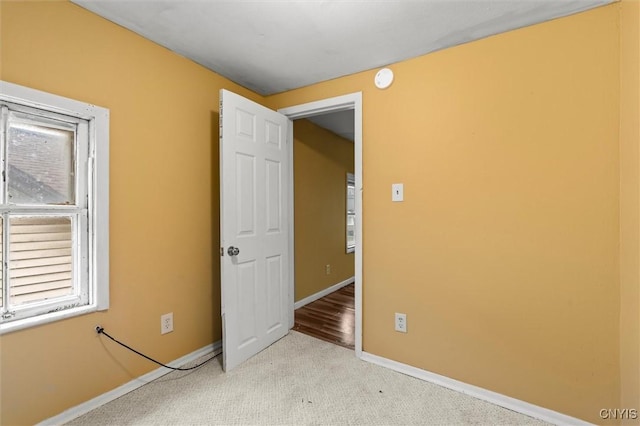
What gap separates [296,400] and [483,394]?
1167 mm

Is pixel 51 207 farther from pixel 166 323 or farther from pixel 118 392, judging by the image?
pixel 118 392

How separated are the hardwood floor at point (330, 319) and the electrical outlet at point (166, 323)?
45.7 inches

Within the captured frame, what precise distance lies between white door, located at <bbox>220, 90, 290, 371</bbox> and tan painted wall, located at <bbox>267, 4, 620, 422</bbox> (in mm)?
786

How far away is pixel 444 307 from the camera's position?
1.87m

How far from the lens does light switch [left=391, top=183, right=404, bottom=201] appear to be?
2.03 m

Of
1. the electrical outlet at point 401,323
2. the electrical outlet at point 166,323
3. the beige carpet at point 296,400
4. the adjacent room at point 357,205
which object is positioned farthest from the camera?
the electrical outlet at point 401,323

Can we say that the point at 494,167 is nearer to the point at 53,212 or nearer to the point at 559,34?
the point at 559,34

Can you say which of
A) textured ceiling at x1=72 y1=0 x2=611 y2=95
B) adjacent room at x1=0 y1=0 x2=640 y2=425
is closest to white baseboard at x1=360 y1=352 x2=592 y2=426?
adjacent room at x1=0 y1=0 x2=640 y2=425

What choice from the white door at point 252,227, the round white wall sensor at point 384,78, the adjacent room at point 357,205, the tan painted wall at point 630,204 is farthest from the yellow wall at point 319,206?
the tan painted wall at point 630,204

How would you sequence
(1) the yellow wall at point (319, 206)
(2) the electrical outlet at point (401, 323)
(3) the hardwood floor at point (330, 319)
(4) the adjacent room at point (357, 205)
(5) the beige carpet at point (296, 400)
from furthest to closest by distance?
(1) the yellow wall at point (319, 206)
(3) the hardwood floor at point (330, 319)
(2) the electrical outlet at point (401, 323)
(5) the beige carpet at point (296, 400)
(4) the adjacent room at point (357, 205)

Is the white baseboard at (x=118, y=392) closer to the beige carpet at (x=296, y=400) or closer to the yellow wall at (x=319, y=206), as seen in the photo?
the beige carpet at (x=296, y=400)

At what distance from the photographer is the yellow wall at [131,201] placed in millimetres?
1354

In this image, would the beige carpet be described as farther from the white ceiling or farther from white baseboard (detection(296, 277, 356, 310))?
the white ceiling

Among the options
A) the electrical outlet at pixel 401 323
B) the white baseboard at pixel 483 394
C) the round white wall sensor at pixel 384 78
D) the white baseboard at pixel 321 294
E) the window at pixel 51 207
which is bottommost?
the white baseboard at pixel 483 394
